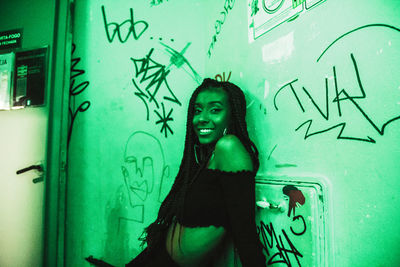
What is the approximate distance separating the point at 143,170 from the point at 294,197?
1.16 meters

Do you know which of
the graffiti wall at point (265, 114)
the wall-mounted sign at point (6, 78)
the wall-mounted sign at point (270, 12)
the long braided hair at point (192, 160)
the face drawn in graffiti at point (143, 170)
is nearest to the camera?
the graffiti wall at point (265, 114)

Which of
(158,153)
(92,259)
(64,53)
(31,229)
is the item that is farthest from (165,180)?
(64,53)

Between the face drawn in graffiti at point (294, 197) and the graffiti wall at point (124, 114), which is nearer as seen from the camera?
the face drawn in graffiti at point (294, 197)

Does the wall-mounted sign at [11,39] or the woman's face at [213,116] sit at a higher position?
the wall-mounted sign at [11,39]

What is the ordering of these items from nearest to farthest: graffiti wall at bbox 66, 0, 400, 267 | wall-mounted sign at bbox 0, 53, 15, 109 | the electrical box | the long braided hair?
graffiti wall at bbox 66, 0, 400, 267
the electrical box
the long braided hair
wall-mounted sign at bbox 0, 53, 15, 109

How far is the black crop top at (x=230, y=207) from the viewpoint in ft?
3.27

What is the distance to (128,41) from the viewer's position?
1906 millimetres

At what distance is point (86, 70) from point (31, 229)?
133 cm

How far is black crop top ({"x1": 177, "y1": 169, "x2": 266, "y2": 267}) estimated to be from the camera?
100 cm

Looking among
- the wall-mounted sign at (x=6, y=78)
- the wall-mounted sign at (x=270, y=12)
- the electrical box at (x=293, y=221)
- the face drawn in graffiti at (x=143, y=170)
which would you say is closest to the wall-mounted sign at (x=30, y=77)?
the wall-mounted sign at (x=6, y=78)

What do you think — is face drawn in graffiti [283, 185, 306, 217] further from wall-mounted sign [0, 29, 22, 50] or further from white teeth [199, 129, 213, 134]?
wall-mounted sign [0, 29, 22, 50]

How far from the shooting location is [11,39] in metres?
1.98

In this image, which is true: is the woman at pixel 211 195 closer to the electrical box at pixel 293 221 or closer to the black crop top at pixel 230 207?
the black crop top at pixel 230 207

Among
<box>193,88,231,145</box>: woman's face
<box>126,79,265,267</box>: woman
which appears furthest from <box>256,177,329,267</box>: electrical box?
<box>193,88,231,145</box>: woman's face
